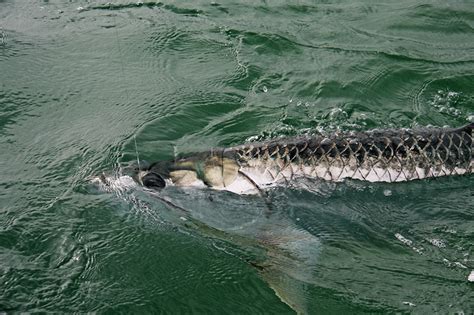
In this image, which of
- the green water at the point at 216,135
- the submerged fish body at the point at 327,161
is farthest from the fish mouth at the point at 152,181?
the green water at the point at 216,135

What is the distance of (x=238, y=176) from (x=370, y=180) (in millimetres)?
1115

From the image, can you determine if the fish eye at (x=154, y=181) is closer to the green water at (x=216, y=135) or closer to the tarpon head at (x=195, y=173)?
the tarpon head at (x=195, y=173)

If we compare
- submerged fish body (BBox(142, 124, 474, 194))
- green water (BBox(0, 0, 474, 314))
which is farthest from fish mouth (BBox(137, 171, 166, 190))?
green water (BBox(0, 0, 474, 314))

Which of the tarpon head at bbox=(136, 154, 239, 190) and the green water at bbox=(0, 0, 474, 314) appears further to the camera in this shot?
the tarpon head at bbox=(136, 154, 239, 190)

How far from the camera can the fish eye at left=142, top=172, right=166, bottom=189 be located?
5215mm

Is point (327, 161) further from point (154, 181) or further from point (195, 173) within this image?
point (154, 181)

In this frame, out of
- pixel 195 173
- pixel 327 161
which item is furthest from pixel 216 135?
pixel 327 161

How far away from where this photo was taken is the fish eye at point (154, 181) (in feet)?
17.1

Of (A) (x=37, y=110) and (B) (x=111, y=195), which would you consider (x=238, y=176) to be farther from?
(A) (x=37, y=110)

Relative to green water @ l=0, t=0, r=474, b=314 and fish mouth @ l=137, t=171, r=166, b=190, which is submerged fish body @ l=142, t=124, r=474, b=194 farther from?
green water @ l=0, t=0, r=474, b=314

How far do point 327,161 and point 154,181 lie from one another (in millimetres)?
1456

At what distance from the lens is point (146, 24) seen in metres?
8.67

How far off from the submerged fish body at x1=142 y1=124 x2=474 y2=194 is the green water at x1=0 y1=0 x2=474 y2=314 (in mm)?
145

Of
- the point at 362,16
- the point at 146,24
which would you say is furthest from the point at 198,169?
the point at 362,16
